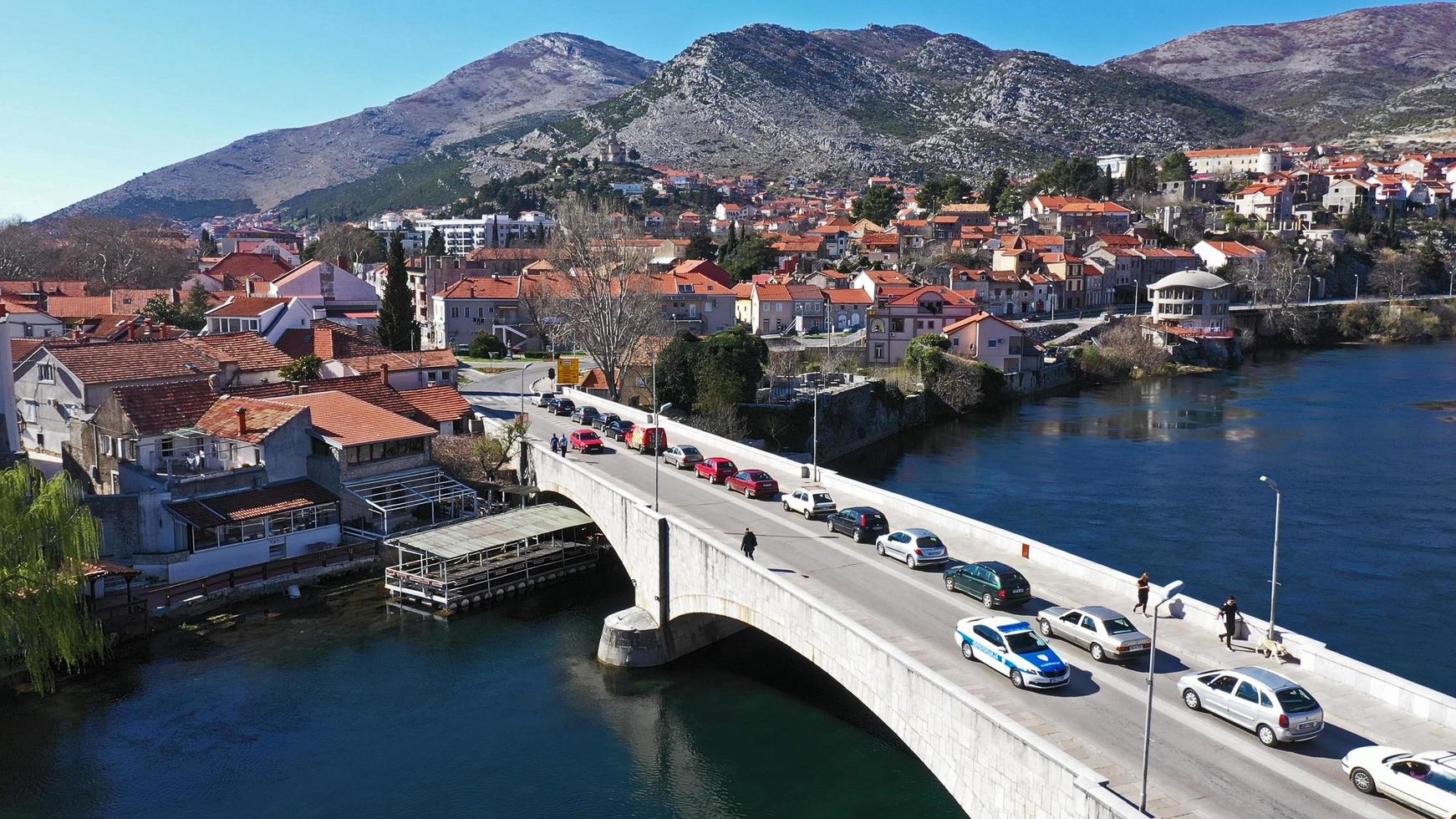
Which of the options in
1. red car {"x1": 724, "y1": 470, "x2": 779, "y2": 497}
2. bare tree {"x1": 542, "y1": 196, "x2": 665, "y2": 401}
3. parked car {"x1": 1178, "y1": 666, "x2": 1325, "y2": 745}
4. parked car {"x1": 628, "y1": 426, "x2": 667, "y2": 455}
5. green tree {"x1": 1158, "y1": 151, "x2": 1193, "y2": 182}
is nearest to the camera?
parked car {"x1": 1178, "y1": 666, "x2": 1325, "y2": 745}

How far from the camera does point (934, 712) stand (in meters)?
18.6

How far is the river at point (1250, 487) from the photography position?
33969 mm

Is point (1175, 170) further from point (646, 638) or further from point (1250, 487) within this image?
point (646, 638)

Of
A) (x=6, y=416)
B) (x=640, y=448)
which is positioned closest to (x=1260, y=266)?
(x=640, y=448)

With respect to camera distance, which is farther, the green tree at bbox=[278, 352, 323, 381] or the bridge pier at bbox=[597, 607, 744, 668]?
the green tree at bbox=[278, 352, 323, 381]

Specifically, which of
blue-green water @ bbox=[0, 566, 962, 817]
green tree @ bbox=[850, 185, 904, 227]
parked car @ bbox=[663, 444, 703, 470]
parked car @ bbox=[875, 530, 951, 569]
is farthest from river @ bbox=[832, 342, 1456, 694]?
green tree @ bbox=[850, 185, 904, 227]

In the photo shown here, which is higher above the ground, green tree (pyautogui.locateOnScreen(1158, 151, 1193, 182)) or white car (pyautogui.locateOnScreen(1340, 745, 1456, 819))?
green tree (pyautogui.locateOnScreen(1158, 151, 1193, 182))

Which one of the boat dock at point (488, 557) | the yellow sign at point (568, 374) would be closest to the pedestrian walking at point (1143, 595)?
the boat dock at point (488, 557)

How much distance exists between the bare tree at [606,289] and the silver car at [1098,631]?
4224 cm

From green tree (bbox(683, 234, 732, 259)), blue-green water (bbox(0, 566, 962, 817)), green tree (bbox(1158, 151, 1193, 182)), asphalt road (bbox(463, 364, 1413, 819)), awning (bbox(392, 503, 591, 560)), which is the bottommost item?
blue-green water (bbox(0, 566, 962, 817))

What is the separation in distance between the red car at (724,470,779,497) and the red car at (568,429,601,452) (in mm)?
9388

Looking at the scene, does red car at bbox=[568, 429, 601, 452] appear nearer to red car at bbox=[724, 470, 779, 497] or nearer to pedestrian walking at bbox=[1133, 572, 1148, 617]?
red car at bbox=[724, 470, 779, 497]

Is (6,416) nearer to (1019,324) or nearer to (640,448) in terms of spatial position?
(640,448)

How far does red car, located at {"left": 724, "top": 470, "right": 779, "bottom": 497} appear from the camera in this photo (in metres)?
35.8
